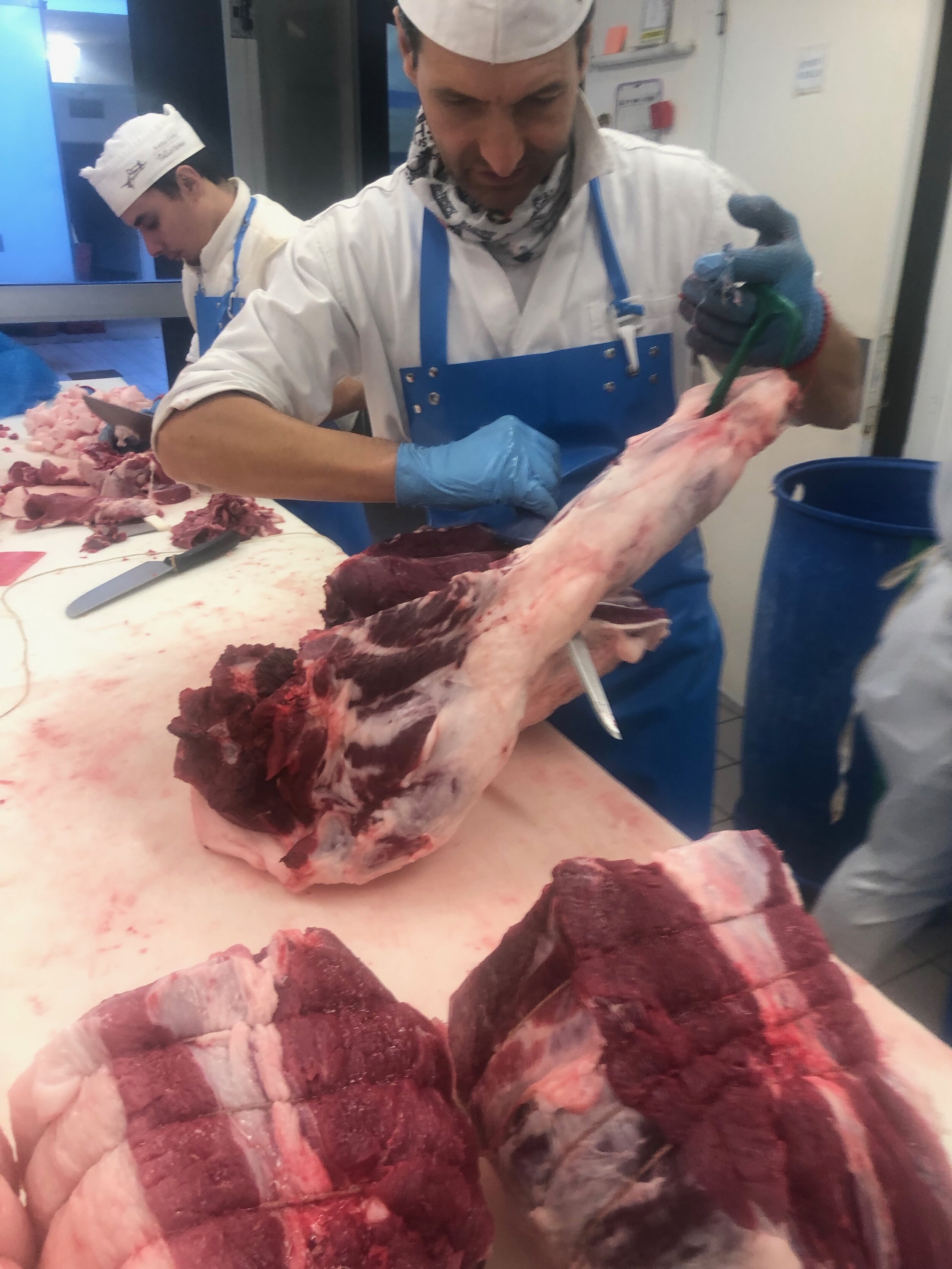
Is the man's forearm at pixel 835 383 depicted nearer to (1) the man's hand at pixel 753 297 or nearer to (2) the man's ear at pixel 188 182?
(1) the man's hand at pixel 753 297

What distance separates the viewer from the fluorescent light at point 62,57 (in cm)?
521

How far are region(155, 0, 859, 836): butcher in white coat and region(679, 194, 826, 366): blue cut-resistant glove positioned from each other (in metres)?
0.09

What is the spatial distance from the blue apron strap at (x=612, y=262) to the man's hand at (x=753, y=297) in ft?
0.88

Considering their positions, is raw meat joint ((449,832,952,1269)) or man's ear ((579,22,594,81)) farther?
man's ear ((579,22,594,81))

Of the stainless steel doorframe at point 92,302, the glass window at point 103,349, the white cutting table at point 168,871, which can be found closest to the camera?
the white cutting table at point 168,871

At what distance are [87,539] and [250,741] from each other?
185 cm

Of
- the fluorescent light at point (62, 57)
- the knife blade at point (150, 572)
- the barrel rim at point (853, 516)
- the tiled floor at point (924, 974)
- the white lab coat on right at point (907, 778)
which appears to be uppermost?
the fluorescent light at point (62, 57)

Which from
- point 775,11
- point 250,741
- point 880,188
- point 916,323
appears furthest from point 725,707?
point 250,741

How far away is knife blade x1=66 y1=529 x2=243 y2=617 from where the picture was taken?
235cm

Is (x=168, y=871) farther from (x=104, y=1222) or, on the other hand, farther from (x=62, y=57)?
(x=62, y=57)

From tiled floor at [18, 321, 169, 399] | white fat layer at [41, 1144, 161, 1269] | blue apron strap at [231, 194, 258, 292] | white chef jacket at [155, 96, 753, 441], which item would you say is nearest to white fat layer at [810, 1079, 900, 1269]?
white fat layer at [41, 1144, 161, 1269]

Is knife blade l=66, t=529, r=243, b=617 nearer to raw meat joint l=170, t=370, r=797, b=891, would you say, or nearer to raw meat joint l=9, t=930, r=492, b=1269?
raw meat joint l=170, t=370, r=797, b=891

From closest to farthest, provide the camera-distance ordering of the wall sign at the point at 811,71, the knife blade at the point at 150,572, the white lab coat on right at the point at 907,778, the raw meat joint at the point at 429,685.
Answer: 1. the raw meat joint at the point at 429,685
2. the white lab coat on right at the point at 907,778
3. the knife blade at the point at 150,572
4. the wall sign at the point at 811,71

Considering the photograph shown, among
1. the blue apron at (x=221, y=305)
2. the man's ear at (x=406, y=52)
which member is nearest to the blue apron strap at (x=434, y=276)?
the man's ear at (x=406, y=52)
